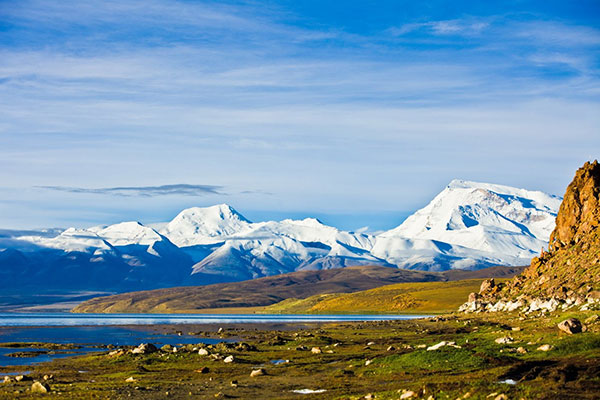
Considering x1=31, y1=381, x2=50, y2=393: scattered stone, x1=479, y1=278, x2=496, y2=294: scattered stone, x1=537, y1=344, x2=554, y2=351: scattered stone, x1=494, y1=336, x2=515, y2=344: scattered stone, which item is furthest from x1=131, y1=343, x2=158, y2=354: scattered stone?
x1=479, y1=278, x2=496, y2=294: scattered stone

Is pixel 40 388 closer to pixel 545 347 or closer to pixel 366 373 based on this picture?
pixel 366 373

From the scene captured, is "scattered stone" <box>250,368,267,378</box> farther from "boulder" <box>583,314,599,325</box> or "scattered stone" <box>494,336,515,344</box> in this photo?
"boulder" <box>583,314,599,325</box>

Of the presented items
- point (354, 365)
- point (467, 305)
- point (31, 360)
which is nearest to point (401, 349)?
point (354, 365)

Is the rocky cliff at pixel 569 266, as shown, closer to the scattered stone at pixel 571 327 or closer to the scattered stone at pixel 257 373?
the scattered stone at pixel 571 327

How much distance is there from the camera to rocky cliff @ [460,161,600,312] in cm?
10412

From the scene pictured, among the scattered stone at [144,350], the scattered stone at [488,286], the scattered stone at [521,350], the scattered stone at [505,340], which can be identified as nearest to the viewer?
the scattered stone at [521,350]

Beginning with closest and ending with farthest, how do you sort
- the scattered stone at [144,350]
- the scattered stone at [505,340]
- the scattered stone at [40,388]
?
the scattered stone at [40,388] → the scattered stone at [505,340] → the scattered stone at [144,350]

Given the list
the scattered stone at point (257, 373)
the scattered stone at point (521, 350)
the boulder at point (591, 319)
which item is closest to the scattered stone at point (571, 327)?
the boulder at point (591, 319)

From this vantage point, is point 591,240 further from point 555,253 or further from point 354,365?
point 354,365

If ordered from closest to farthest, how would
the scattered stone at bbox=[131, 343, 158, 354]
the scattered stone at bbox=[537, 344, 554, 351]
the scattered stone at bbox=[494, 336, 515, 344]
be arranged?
the scattered stone at bbox=[537, 344, 554, 351]
the scattered stone at bbox=[494, 336, 515, 344]
the scattered stone at bbox=[131, 343, 158, 354]

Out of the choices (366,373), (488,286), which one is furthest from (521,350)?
(488,286)

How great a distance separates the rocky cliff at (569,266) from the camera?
4099 inches

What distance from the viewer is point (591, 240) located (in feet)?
395

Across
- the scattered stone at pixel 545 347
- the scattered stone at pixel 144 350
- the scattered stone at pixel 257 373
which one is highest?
the scattered stone at pixel 545 347
